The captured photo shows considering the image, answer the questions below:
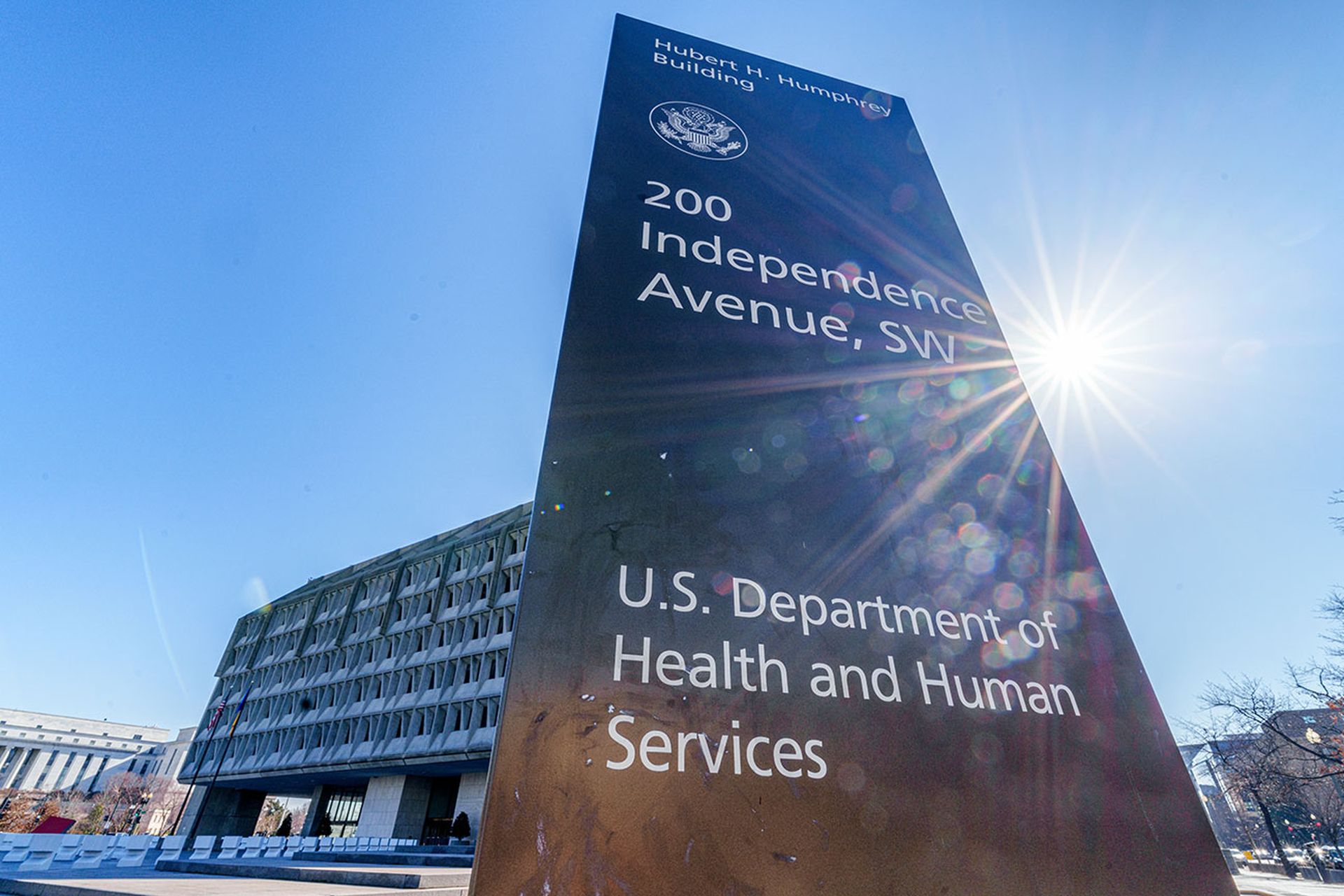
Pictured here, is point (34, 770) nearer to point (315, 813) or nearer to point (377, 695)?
Result: point (315, 813)

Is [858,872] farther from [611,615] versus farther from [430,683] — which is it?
[430,683]

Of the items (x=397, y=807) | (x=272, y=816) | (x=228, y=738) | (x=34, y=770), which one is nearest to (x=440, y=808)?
(x=397, y=807)

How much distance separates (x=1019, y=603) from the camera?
2.21 metres

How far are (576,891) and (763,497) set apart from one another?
124 cm

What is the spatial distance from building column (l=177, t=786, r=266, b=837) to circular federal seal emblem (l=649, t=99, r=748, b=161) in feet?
207

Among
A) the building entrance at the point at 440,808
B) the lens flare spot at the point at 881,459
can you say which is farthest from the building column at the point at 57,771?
the lens flare spot at the point at 881,459

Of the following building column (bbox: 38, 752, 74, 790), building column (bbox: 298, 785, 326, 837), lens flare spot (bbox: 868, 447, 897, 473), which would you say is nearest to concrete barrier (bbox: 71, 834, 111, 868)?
lens flare spot (bbox: 868, 447, 897, 473)

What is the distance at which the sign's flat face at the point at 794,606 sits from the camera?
156cm

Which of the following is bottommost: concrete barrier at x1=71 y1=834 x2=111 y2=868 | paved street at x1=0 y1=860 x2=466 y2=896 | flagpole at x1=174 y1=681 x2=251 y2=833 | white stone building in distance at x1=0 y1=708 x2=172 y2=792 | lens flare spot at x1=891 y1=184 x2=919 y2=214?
paved street at x1=0 y1=860 x2=466 y2=896

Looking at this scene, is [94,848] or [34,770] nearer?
[94,848]

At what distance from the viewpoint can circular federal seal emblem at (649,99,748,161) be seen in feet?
10.1

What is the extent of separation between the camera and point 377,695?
137 feet

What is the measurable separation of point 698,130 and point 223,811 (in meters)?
68.6

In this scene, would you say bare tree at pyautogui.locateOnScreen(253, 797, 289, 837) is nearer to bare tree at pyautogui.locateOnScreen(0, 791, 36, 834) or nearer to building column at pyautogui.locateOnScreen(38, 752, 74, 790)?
bare tree at pyautogui.locateOnScreen(0, 791, 36, 834)
